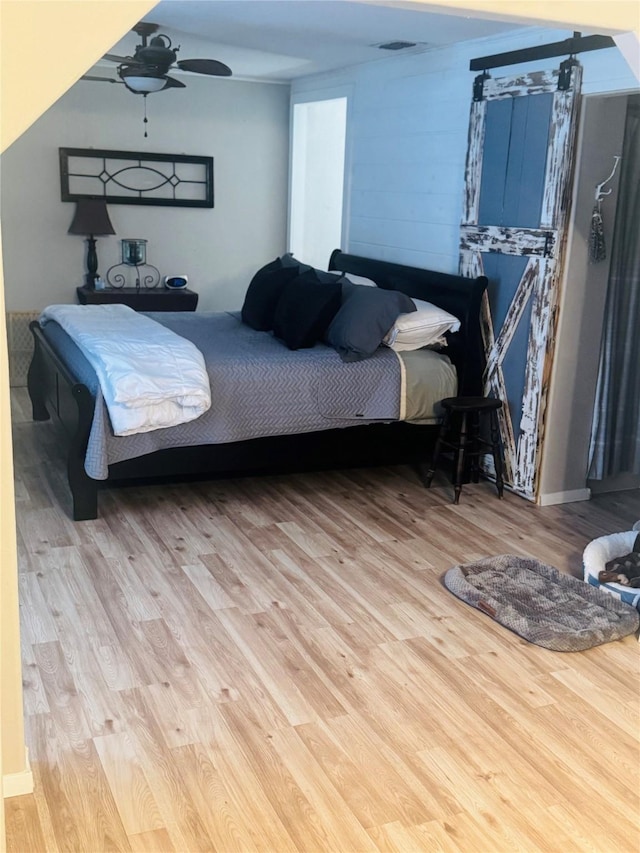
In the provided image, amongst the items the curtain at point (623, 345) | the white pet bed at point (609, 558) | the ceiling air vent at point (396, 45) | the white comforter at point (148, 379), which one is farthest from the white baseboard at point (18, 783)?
the ceiling air vent at point (396, 45)

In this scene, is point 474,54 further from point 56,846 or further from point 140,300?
point 56,846

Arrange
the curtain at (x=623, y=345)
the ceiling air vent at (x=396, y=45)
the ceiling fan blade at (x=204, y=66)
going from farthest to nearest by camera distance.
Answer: the ceiling air vent at (x=396, y=45) < the ceiling fan blade at (x=204, y=66) < the curtain at (x=623, y=345)

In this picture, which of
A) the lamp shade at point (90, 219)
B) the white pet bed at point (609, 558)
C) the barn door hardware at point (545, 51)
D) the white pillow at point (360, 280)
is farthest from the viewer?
the lamp shade at point (90, 219)

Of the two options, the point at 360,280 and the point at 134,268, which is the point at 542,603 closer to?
the point at 360,280

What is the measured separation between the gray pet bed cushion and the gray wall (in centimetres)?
435

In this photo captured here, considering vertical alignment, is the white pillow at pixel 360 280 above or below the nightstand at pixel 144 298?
above

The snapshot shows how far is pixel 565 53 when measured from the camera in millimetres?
4156

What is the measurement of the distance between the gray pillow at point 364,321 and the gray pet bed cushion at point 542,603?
140 centimetres

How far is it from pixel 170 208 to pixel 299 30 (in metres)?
2.45

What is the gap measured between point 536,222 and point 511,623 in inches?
84.4

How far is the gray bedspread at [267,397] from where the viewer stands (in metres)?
4.14

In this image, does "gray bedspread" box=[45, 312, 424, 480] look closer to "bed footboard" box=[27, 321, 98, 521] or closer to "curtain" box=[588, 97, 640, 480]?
"bed footboard" box=[27, 321, 98, 521]

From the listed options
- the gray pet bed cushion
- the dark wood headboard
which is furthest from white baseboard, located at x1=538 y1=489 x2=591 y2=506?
the gray pet bed cushion

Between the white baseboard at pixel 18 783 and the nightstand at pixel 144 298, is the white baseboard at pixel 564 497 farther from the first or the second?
the nightstand at pixel 144 298
